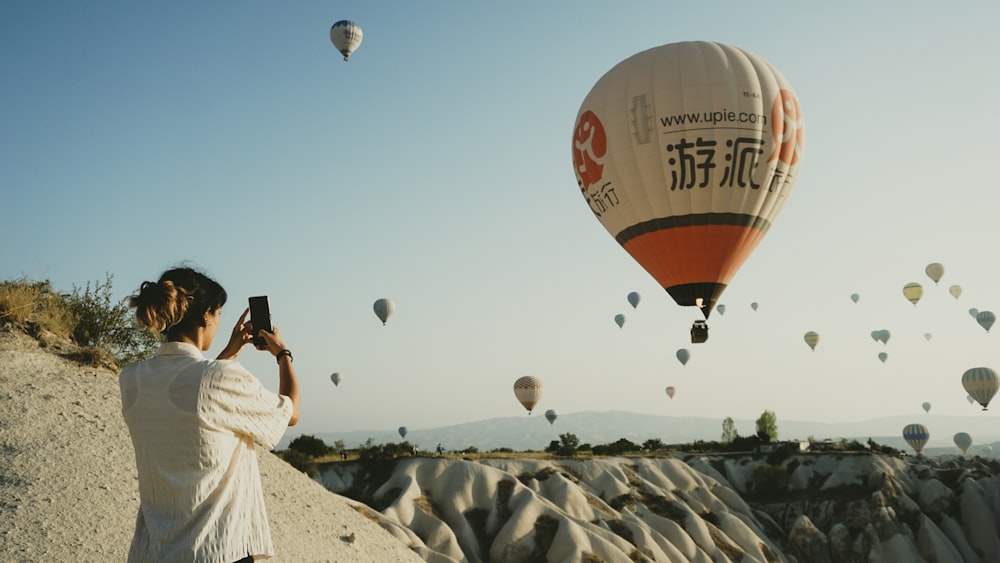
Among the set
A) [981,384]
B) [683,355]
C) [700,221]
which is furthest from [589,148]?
[981,384]

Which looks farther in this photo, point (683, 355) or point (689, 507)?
point (683, 355)

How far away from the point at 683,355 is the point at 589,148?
53.3 meters

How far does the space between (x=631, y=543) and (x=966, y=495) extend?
3233 centimetres

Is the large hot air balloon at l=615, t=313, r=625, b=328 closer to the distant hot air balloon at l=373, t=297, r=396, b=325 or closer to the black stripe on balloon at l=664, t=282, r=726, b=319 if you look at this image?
the distant hot air balloon at l=373, t=297, r=396, b=325

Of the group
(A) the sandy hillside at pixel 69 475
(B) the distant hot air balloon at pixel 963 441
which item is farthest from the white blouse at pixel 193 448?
(B) the distant hot air balloon at pixel 963 441

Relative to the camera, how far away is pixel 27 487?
1280cm

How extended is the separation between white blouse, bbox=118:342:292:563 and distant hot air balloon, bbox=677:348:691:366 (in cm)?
7783

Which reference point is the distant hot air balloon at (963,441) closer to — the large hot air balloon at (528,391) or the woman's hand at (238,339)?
the large hot air balloon at (528,391)

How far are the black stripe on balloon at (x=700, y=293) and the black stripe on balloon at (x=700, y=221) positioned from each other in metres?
2.40

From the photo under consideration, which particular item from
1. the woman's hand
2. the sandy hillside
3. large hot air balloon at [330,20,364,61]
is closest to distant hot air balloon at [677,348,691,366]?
large hot air balloon at [330,20,364,61]

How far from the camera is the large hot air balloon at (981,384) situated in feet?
229

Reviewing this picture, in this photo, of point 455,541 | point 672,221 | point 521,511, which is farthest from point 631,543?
point 672,221

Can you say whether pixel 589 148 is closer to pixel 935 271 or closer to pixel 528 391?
pixel 528 391

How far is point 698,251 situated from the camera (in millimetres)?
28016
